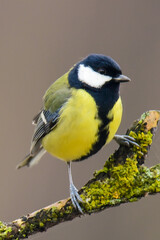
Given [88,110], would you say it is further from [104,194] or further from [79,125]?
[104,194]

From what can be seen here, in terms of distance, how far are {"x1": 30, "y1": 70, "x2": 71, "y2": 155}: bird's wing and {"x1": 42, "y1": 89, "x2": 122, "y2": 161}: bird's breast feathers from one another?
0.06m

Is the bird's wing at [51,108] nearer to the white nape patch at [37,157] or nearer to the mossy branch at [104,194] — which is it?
the white nape patch at [37,157]

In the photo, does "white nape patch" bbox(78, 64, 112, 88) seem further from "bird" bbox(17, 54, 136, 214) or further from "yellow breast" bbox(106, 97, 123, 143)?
"yellow breast" bbox(106, 97, 123, 143)

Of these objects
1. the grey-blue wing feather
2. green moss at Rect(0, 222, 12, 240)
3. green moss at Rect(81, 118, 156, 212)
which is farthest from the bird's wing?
green moss at Rect(0, 222, 12, 240)

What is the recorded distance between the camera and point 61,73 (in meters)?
3.54

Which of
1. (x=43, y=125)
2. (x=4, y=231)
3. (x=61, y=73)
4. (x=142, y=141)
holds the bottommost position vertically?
(x=4, y=231)

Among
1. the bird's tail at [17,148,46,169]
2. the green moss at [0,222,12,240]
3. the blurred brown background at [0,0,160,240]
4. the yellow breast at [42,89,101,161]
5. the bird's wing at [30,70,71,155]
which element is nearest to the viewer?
the green moss at [0,222,12,240]

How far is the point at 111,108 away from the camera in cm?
218

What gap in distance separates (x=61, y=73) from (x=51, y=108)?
1177 mm

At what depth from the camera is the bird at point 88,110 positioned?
2131mm

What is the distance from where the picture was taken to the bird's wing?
7.57 feet

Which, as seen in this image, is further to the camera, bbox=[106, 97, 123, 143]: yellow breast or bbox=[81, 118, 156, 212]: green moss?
bbox=[106, 97, 123, 143]: yellow breast

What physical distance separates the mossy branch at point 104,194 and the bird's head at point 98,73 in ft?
1.26

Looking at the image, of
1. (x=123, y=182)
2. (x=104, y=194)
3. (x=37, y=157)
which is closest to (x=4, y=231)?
(x=104, y=194)
